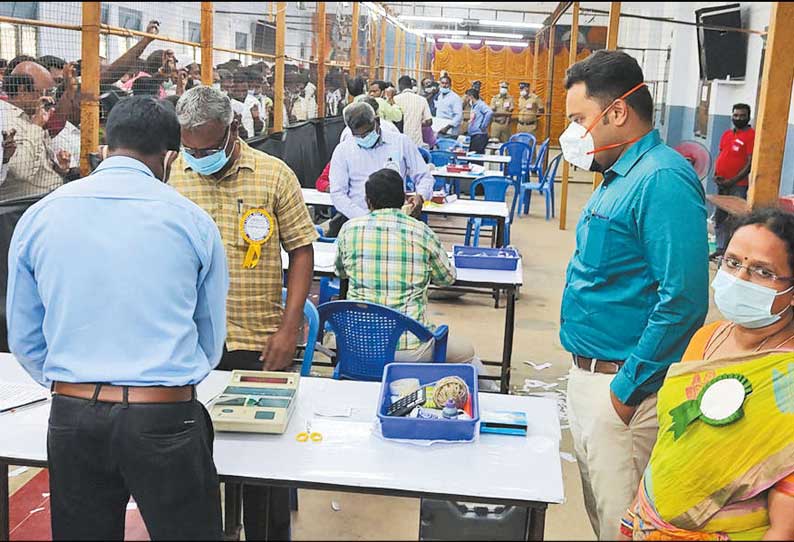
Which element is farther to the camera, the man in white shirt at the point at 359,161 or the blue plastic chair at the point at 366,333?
the man in white shirt at the point at 359,161

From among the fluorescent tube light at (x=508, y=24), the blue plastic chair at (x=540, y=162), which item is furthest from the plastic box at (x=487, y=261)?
the fluorescent tube light at (x=508, y=24)

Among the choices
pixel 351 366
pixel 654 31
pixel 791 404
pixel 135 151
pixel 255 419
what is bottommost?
pixel 351 366

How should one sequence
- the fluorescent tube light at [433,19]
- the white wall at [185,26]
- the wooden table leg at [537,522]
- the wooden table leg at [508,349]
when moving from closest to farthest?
the wooden table leg at [537,522] < the wooden table leg at [508,349] < the white wall at [185,26] < the fluorescent tube light at [433,19]

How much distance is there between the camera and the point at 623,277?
2.20 metres

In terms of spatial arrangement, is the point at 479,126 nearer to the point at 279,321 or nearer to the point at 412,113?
the point at 412,113

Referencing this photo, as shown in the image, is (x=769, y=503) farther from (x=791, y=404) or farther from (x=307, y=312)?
(x=307, y=312)

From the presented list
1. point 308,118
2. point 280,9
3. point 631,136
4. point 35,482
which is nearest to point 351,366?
point 35,482

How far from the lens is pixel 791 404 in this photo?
1.69 metres

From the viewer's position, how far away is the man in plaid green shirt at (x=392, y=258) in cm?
352

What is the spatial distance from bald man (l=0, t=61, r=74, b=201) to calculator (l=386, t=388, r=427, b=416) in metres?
2.65

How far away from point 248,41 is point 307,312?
554 cm

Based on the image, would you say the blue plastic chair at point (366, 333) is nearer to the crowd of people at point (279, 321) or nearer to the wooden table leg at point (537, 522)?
the crowd of people at point (279, 321)

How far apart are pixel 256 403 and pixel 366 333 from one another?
47.1 inches

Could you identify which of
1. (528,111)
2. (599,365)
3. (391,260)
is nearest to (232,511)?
(599,365)
